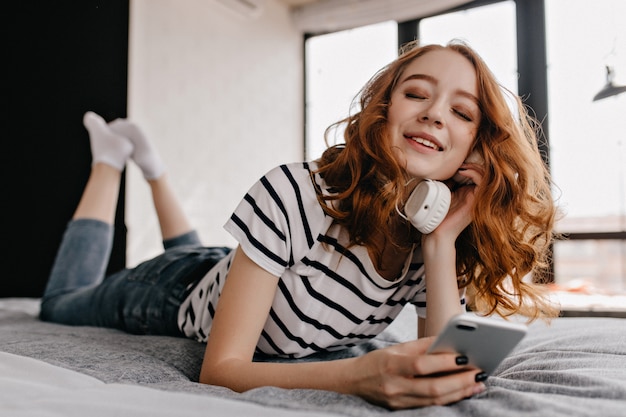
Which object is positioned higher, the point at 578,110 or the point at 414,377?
the point at 578,110

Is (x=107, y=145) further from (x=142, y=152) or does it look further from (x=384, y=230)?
(x=384, y=230)

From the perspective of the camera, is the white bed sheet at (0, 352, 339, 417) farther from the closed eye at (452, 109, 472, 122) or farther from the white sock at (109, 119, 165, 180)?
the white sock at (109, 119, 165, 180)

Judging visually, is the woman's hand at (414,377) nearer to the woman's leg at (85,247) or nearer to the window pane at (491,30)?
the woman's leg at (85,247)

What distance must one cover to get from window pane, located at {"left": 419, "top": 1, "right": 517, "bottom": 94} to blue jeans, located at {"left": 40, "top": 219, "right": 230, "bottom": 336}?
246cm

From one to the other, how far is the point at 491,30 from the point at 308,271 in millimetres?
3215

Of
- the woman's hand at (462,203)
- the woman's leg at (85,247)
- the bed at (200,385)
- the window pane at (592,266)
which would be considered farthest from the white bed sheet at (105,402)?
the window pane at (592,266)

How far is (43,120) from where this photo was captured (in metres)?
2.56

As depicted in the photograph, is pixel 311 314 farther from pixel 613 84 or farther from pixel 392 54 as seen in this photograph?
pixel 392 54

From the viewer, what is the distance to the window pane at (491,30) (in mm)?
3486

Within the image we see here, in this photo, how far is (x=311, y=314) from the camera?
0.93 meters

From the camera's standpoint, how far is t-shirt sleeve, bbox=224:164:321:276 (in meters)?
0.83

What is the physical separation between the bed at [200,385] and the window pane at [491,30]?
263 cm

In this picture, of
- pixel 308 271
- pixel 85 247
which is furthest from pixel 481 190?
pixel 85 247

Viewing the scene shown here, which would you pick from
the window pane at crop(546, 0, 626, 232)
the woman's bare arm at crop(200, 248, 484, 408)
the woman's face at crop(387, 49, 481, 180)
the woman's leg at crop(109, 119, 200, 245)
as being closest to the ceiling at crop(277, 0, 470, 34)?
the window pane at crop(546, 0, 626, 232)
